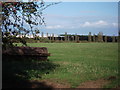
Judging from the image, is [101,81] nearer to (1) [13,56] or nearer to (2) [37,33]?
(2) [37,33]

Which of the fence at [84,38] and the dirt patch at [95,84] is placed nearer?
the dirt patch at [95,84]

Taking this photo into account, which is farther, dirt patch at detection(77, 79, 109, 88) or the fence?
the fence

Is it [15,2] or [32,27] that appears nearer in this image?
[15,2]

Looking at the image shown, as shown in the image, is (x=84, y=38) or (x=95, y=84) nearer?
(x=95, y=84)

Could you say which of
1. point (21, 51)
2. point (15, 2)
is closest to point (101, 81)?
point (15, 2)

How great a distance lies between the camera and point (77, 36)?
46.5 meters

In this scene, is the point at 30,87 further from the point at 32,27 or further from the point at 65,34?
the point at 65,34

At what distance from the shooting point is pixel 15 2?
18.8ft

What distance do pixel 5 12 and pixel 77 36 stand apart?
4120cm

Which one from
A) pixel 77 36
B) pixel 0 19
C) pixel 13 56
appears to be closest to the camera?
pixel 0 19

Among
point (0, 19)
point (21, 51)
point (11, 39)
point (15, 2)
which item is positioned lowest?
point (21, 51)

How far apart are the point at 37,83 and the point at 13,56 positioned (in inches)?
182

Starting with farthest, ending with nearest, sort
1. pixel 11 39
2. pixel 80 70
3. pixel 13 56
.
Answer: pixel 13 56 → pixel 80 70 → pixel 11 39

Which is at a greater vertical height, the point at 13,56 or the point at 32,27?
the point at 32,27
